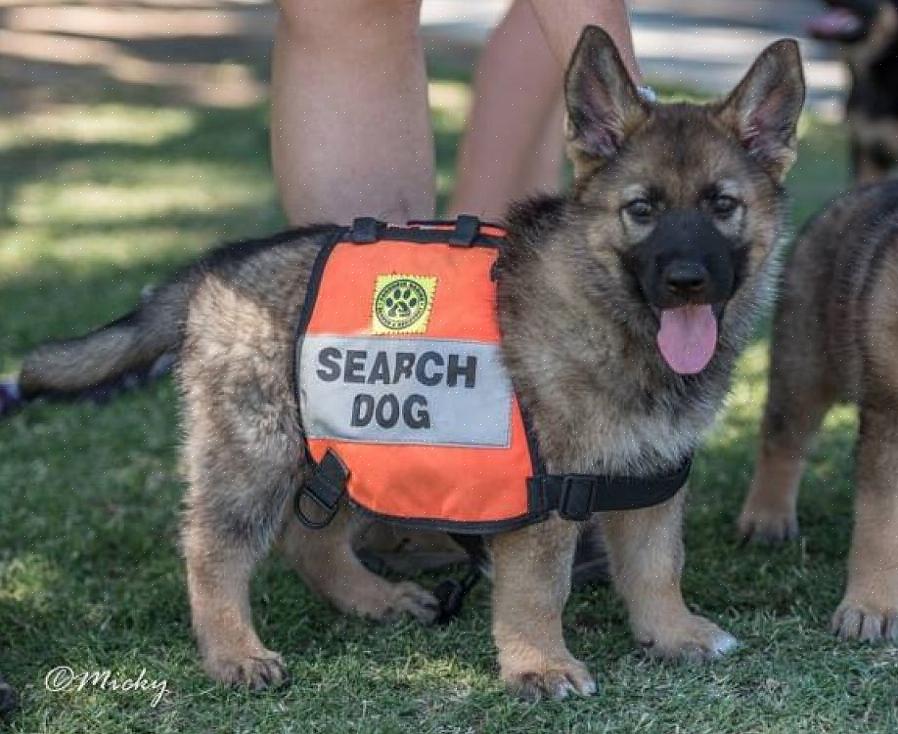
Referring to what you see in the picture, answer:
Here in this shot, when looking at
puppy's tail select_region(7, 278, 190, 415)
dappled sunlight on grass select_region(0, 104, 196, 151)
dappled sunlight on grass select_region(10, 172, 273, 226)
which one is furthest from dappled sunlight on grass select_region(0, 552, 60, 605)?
dappled sunlight on grass select_region(0, 104, 196, 151)

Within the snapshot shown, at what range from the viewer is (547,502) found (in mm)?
3502

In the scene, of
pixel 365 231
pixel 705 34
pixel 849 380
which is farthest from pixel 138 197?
pixel 705 34

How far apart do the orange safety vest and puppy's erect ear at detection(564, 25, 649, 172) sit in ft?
1.16

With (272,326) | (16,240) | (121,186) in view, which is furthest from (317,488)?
(121,186)

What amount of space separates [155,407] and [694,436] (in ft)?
9.09

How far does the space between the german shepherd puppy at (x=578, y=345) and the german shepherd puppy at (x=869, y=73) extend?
4382mm

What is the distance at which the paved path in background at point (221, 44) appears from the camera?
1258 centimetres

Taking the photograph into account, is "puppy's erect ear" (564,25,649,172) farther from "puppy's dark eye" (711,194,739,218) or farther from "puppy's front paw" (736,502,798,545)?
"puppy's front paw" (736,502,798,545)

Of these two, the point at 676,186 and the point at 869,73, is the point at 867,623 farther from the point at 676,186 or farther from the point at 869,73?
the point at 869,73

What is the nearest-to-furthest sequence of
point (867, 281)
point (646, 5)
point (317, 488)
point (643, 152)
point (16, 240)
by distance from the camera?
1. point (643, 152)
2. point (317, 488)
3. point (867, 281)
4. point (16, 240)
5. point (646, 5)

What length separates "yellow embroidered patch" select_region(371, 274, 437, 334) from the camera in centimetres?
366

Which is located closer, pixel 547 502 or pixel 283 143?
pixel 547 502

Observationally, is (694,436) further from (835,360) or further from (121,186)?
(121,186)

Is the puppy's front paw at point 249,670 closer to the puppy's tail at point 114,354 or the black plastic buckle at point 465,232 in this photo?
the puppy's tail at point 114,354
